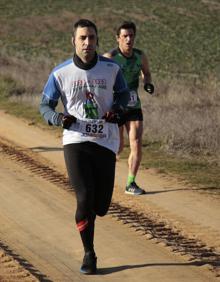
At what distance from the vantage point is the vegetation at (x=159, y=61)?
12.6m

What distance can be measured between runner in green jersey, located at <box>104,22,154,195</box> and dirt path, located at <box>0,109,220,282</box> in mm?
429

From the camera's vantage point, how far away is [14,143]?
43.5ft

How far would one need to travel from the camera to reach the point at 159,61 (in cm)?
3884

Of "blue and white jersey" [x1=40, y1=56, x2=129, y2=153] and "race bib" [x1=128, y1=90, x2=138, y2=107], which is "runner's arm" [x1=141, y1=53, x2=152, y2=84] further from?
"blue and white jersey" [x1=40, y1=56, x2=129, y2=153]

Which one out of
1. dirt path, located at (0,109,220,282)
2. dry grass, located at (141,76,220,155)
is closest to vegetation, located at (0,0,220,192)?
dry grass, located at (141,76,220,155)

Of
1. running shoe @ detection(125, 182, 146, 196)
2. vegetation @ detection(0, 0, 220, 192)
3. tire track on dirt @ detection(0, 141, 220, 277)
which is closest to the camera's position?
tire track on dirt @ detection(0, 141, 220, 277)

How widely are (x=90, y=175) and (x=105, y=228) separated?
5.90 ft

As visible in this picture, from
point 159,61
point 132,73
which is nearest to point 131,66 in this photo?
point 132,73

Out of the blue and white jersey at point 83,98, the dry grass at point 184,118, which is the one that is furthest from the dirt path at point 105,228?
the dry grass at point 184,118

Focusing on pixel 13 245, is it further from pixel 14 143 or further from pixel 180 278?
pixel 14 143

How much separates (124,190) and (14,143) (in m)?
4.01

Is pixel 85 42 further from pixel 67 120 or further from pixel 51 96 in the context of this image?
pixel 67 120

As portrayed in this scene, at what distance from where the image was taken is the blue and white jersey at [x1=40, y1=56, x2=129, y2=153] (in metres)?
6.04

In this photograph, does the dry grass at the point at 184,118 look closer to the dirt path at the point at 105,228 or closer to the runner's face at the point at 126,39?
the dirt path at the point at 105,228
